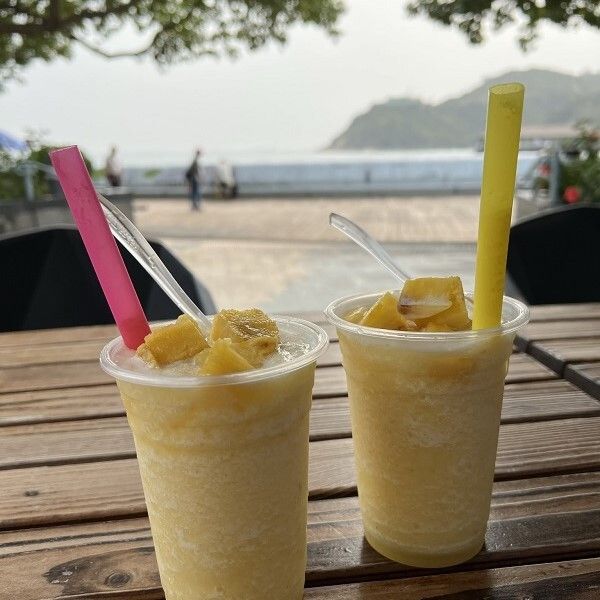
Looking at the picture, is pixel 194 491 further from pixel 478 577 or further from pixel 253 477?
pixel 478 577

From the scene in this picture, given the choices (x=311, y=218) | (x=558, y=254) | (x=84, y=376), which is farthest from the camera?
(x=311, y=218)

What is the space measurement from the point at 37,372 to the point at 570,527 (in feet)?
3.86

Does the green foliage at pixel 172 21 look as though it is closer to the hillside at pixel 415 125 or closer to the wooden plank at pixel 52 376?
the wooden plank at pixel 52 376

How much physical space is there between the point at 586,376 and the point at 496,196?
0.76 metres

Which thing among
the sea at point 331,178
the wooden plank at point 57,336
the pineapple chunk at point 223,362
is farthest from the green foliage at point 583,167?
the sea at point 331,178

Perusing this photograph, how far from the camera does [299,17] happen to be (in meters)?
8.34

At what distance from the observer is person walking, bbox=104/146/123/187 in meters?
13.6

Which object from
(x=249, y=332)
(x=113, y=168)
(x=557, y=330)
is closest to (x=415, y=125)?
(x=113, y=168)

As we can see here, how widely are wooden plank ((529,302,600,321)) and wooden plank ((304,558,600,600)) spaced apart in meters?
1.12

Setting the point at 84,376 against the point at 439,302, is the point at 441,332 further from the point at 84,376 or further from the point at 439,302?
the point at 84,376

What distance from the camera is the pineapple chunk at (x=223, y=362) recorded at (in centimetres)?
65

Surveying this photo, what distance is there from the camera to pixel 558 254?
2750 mm

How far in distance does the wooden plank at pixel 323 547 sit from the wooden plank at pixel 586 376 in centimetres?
37

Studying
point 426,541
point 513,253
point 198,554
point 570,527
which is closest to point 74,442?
point 198,554
